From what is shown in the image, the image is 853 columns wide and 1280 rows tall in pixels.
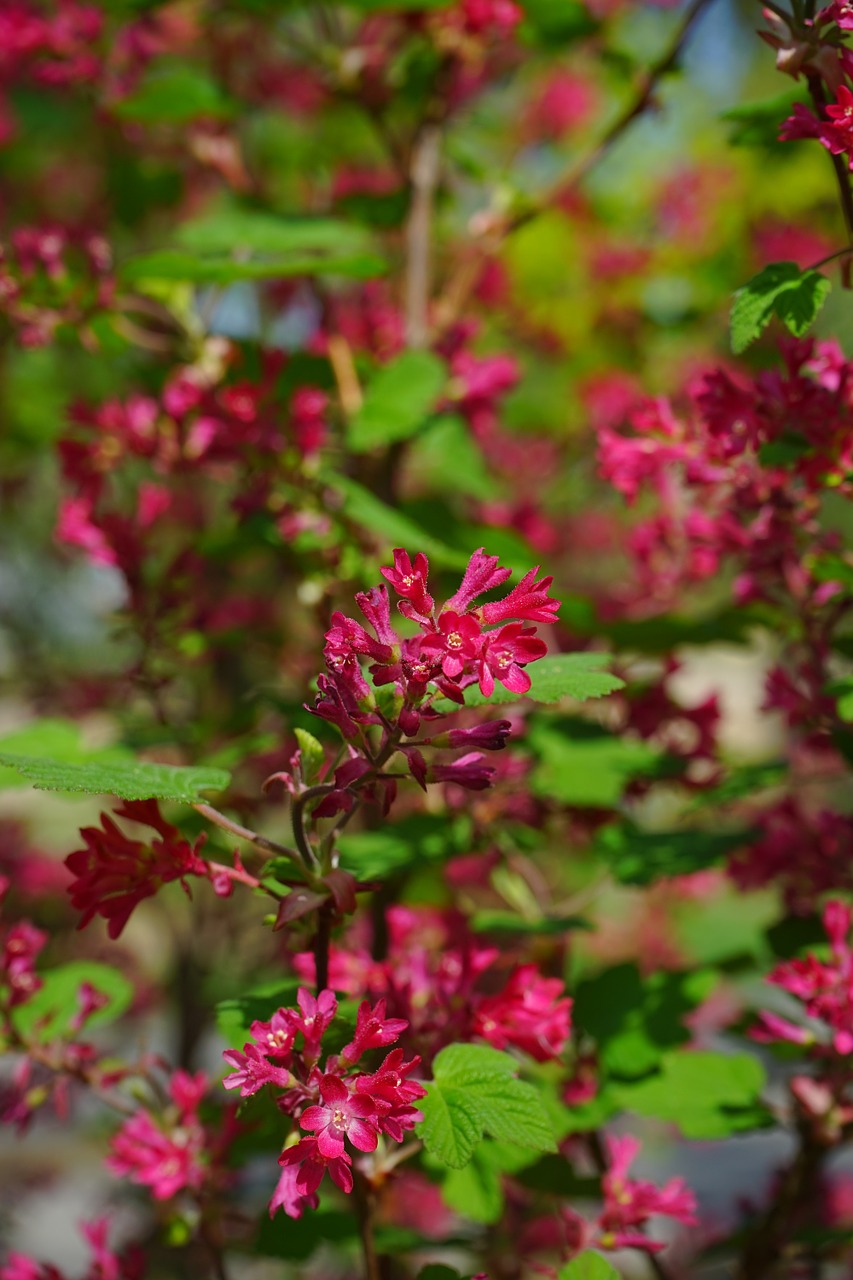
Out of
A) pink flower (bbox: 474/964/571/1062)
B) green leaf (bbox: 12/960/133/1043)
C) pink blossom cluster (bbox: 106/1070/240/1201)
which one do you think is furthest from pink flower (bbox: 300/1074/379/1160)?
green leaf (bbox: 12/960/133/1043)

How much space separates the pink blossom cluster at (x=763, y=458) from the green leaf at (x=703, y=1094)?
2.22 ft

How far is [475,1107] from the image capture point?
0.98 metres

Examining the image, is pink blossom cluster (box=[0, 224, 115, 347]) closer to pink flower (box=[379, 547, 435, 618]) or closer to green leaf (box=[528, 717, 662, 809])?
green leaf (box=[528, 717, 662, 809])

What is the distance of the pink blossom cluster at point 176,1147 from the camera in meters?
1.30

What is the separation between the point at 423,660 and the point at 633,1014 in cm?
88

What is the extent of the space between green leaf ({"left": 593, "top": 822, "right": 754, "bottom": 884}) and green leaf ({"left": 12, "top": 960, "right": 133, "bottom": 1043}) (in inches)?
28.7

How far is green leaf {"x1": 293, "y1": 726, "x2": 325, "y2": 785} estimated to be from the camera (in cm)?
98

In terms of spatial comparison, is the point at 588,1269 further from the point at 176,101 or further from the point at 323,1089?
the point at 176,101

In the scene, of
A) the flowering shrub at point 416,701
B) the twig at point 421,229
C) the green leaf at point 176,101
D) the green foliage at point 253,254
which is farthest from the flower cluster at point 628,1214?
the green leaf at point 176,101

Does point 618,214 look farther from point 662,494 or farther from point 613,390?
point 662,494

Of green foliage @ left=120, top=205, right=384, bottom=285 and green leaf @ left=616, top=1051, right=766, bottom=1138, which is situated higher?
green foliage @ left=120, top=205, right=384, bottom=285

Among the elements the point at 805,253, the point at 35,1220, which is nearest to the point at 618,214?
the point at 805,253

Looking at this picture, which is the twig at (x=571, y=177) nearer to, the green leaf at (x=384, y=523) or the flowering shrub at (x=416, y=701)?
the flowering shrub at (x=416, y=701)

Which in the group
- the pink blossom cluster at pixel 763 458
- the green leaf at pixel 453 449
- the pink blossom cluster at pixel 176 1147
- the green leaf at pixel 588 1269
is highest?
the green leaf at pixel 453 449
